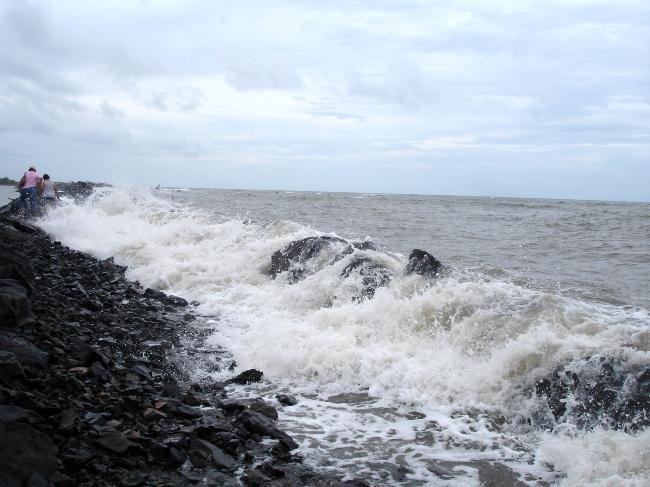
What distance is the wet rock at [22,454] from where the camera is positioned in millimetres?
3506

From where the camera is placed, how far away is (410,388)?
6973 mm

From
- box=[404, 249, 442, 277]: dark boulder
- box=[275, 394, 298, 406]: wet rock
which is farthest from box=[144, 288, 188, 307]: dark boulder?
box=[275, 394, 298, 406]: wet rock

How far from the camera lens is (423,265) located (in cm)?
1042

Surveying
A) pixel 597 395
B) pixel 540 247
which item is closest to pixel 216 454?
pixel 597 395

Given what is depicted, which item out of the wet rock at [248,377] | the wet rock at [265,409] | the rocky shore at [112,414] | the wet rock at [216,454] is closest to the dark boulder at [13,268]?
the rocky shore at [112,414]

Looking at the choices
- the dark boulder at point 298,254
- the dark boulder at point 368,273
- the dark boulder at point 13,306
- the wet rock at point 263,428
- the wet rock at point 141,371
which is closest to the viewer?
the wet rock at point 263,428

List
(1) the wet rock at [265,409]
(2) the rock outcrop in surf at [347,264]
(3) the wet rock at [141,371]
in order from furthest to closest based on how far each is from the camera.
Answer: (2) the rock outcrop in surf at [347,264] → (3) the wet rock at [141,371] → (1) the wet rock at [265,409]

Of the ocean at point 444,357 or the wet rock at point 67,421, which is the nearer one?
the wet rock at point 67,421

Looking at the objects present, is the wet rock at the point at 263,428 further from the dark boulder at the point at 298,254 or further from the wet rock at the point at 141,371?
the dark boulder at the point at 298,254

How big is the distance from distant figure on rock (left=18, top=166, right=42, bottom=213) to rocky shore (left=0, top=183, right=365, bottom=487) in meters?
16.3

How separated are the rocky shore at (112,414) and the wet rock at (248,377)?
2cm

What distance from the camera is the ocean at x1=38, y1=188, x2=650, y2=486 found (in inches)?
207

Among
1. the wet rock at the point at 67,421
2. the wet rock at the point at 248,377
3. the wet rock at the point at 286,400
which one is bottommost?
the wet rock at the point at 286,400

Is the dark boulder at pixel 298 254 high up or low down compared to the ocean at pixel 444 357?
up
